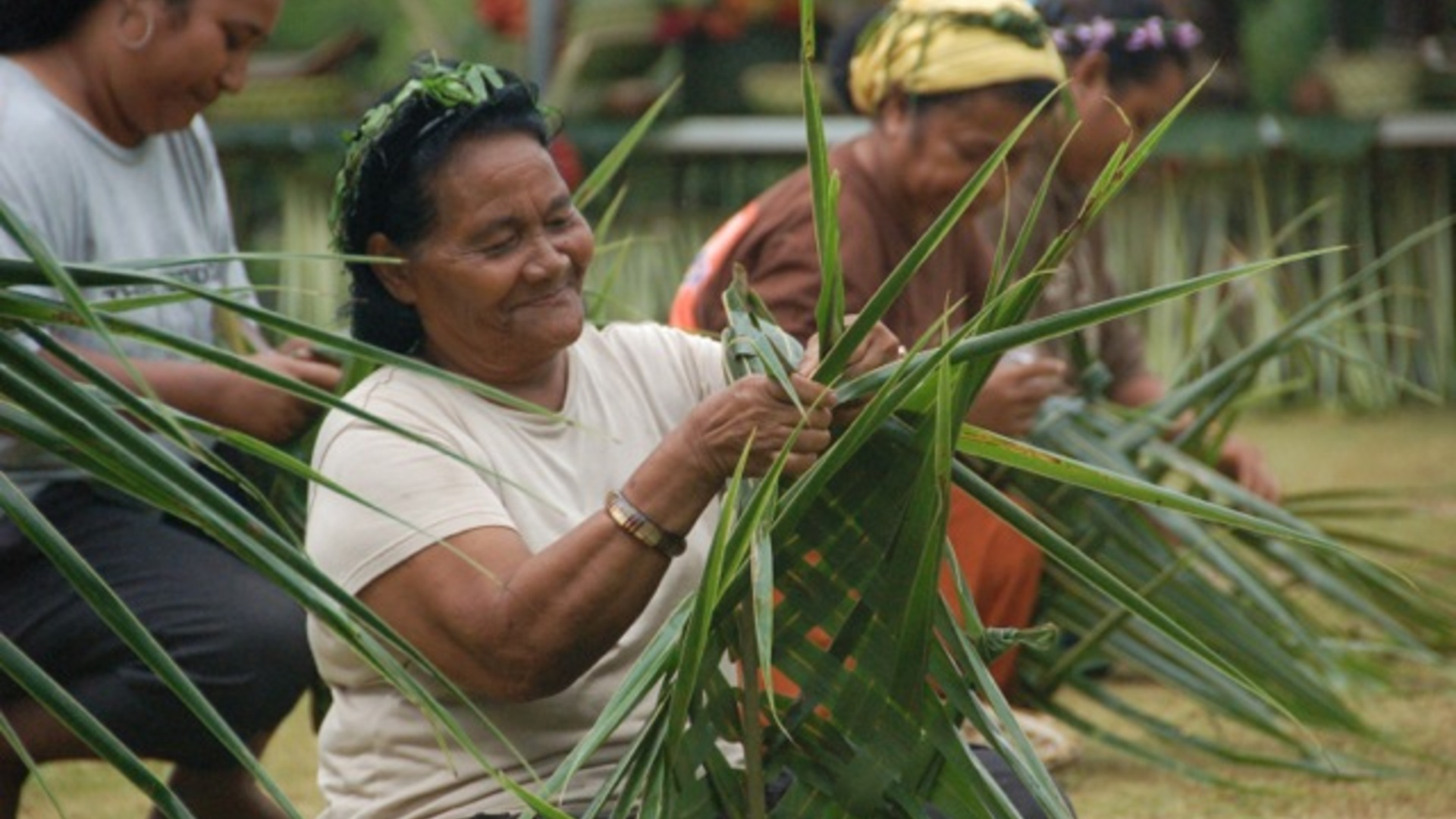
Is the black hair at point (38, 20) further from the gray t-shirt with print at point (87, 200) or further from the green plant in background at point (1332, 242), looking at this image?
the green plant in background at point (1332, 242)

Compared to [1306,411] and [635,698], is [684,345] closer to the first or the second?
[635,698]

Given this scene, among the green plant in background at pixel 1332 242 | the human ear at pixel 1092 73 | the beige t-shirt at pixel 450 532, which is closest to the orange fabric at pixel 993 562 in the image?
the human ear at pixel 1092 73

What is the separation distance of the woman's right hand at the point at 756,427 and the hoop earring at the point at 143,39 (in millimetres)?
1113

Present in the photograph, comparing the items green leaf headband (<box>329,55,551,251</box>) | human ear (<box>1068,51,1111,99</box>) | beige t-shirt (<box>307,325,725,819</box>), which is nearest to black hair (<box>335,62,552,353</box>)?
green leaf headband (<box>329,55,551,251</box>)

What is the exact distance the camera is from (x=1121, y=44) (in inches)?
163

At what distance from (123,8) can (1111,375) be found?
1875mm

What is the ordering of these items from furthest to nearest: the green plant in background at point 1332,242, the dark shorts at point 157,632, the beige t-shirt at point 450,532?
the green plant in background at point 1332,242 < the dark shorts at point 157,632 < the beige t-shirt at point 450,532

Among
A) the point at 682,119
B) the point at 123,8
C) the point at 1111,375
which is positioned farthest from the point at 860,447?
the point at 682,119

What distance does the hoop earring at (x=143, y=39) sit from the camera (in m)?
2.87

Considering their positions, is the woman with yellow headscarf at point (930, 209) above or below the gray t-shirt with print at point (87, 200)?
below

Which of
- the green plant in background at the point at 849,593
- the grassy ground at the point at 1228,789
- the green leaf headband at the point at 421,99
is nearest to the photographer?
the green plant in background at the point at 849,593

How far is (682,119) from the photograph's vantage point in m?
7.92

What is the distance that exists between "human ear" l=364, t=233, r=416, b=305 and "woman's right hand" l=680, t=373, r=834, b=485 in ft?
1.44

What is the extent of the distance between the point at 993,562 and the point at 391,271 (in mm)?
1454
